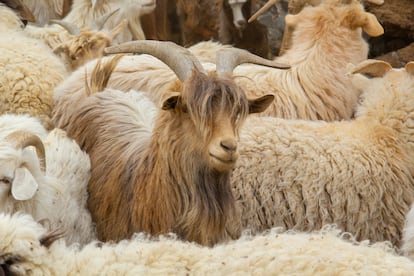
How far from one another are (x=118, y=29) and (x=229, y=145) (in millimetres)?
4210

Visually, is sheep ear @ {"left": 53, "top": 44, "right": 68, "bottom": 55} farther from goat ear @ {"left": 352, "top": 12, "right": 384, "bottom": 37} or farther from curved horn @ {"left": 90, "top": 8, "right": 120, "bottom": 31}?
goat ear @ {"left": 352, "top": 12, "right": 384, "bottom": 37}

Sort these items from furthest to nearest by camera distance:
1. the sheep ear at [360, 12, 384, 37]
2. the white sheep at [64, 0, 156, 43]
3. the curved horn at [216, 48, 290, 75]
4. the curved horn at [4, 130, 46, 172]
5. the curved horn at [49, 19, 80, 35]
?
1. the white sheep at [64, 0, 156, 43]
2. the curved horn at [49, 19, 80, 35]
3. the sheep ear at [360, 12, 384, 37]
4. the curved horn at [216, 48, 290, 75]
5. the curved horn at [4, 130, 46, 172]

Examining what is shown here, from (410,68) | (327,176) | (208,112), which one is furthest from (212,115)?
(410,68)

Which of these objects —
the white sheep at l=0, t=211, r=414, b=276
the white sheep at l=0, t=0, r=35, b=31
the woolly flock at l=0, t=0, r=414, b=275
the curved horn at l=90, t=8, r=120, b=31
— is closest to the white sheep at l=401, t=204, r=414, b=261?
the woolly flock at l=0, t=0, r=414, b=275

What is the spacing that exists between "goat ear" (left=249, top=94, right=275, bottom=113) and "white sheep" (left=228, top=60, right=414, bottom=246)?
0.73 m

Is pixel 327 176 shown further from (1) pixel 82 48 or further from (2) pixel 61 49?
(2) pixel 61 49

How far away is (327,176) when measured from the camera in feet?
20.8

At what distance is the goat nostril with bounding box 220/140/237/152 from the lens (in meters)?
5.20

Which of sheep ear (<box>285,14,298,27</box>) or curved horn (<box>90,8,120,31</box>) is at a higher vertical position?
sheep ear (<box>285,14,298,27</box>)

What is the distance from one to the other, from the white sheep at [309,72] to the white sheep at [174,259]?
3.18m

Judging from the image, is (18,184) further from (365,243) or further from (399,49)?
(399,49)

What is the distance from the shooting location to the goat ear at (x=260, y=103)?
5.67 m

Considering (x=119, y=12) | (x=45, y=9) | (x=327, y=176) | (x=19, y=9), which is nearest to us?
(x=327, y=176)

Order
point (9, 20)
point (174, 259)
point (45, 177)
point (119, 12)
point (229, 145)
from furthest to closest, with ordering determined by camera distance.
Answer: point (119, 12), point (9, 20), point (45, 177), point (229, 145), point (174, 259)
